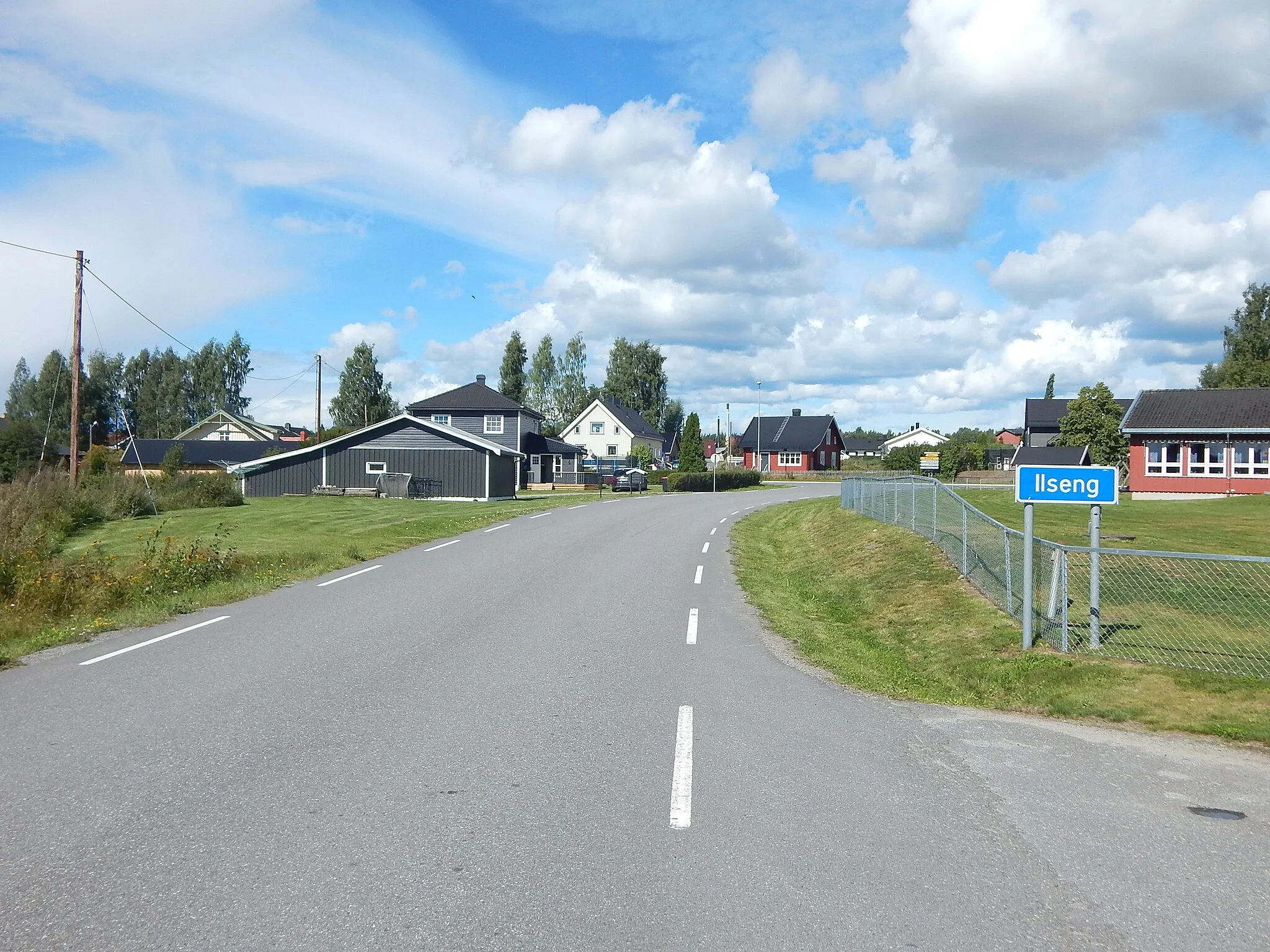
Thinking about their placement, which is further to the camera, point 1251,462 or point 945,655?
point 1251,462

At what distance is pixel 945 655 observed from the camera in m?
11.2

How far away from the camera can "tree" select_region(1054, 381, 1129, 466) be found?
6694 centimetres

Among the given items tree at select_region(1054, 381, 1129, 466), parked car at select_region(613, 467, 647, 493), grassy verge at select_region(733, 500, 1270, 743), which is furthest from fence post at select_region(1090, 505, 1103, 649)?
tree at select_region(1054, 381, 1129, 466)

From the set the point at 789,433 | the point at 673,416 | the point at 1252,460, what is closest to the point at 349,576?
the point at 1252,460

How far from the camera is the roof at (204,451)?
7762 cm

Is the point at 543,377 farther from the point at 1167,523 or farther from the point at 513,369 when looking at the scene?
the point at 1167,523

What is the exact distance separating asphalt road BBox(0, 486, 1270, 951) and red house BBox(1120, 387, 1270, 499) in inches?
1459

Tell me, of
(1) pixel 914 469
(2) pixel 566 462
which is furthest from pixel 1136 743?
(1) pixel 914 469

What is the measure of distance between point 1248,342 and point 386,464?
210 ft

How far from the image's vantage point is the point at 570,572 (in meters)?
17.4

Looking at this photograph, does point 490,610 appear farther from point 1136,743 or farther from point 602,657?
point 1136,743

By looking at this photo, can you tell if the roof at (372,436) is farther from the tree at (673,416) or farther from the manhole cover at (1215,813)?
the tree at (673,416)

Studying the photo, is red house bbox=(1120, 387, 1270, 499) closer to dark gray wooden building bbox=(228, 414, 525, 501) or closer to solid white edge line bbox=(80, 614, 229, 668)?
dark gray wooden building bbox=(228, 414, 525, 501)

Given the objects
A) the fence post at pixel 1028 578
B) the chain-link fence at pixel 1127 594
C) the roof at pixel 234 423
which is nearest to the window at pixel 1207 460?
the chain-link fence at pixel 1127 594
